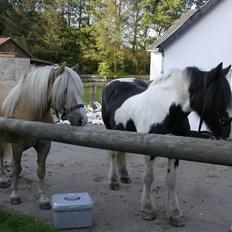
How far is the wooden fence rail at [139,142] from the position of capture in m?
1.96

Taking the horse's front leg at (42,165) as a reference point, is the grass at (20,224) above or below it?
below

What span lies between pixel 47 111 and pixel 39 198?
1.09 meters

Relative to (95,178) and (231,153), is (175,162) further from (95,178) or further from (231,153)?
(231,153)

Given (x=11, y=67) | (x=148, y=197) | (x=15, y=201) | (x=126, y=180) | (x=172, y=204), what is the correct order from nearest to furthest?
1. (x=172, y=204)
2. (x=148, y=197)
3. (x=15, y=201)
4. (x=126, y=180)
5. (x=11, y=67)

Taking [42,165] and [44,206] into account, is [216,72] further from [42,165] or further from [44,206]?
[44,206]

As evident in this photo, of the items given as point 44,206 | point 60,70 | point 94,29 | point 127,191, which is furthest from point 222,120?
point 94,29

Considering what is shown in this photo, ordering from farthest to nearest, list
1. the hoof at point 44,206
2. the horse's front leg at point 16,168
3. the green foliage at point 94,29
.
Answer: the green foliage at point 94,29 → the hoof at point 44,206 → the horse's front leg at point 16,168

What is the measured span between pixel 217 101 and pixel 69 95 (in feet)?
4.57

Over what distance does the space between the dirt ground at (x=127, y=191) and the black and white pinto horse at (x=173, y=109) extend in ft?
0.80

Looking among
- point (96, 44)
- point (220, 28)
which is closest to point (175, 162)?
point (220, 28)

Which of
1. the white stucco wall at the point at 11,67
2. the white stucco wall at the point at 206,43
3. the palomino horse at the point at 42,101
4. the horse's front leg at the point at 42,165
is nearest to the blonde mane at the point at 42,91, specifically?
the palomino horse at the point at 42,101

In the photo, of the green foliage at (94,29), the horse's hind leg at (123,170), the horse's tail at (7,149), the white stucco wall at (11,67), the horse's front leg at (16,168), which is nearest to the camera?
the horse's front leg at (16,168)

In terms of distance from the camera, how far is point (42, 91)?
389 centimetres

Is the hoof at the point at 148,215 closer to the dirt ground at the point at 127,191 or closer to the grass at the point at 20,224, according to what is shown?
the dirt ground at the point at 127,191
